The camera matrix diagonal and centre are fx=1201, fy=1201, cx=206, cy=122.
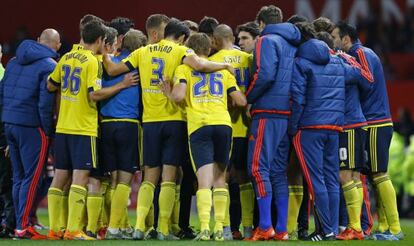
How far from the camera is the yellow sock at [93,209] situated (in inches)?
472

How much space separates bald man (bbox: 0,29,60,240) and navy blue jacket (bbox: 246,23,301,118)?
2.12m

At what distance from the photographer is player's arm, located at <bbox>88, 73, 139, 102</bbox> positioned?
11820 millimetres

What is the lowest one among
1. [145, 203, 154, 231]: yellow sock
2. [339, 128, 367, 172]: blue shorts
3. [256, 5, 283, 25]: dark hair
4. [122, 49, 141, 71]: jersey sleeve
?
[145, 203, 154, 231]: yellow sock

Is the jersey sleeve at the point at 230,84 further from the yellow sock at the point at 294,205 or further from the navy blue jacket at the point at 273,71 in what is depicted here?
the yellow sock at the point at 294,205

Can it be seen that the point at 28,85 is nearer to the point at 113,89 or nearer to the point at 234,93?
the point at 113,89

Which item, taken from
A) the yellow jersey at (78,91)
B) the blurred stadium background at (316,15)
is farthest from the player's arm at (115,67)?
the blurred stadium background at (316,15)

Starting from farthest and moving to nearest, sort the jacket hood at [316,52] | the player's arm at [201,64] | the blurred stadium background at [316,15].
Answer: the blurred stadium background at [316,15] → the jacket hood at [316,52] → the player's arm at [201,64]

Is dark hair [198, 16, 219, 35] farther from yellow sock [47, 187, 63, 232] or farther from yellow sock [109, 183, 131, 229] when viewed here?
yellow sock [47, 187, 63, 232]

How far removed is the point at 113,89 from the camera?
12.0 meters

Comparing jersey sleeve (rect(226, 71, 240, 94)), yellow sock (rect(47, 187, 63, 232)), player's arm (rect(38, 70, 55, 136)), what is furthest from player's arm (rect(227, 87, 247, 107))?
yellow sock (rect(47, 187, 63, 232))

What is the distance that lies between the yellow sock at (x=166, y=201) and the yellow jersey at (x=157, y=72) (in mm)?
664

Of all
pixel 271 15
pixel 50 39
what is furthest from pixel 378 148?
pixel 50 39

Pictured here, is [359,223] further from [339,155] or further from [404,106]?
[404,106]

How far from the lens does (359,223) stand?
12.4 meters
